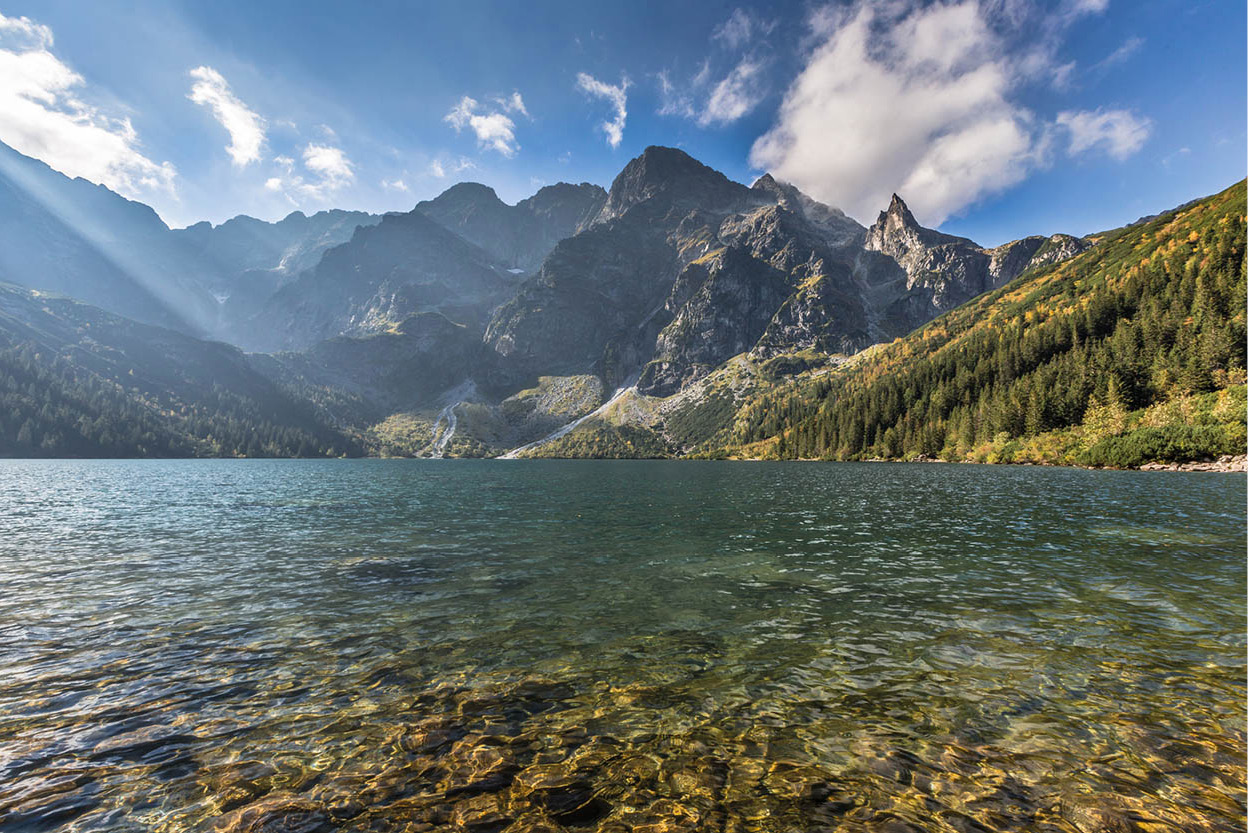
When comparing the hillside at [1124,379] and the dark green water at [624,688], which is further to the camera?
the hillside at [1124,379]

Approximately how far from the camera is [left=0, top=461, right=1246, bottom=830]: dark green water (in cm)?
966

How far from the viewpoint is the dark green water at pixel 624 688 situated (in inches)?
380

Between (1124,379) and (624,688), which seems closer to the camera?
(624,688)

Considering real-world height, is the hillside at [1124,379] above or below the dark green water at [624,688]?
above

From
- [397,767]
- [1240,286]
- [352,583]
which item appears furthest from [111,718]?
[1240,286]

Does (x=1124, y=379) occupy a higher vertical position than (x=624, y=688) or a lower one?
higher

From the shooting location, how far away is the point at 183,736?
1195 cm

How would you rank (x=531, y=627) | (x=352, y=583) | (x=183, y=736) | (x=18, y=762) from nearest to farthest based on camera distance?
(x=18, y=762), (x=183, y=736), (x=531, y=627), (x=352, y=583)

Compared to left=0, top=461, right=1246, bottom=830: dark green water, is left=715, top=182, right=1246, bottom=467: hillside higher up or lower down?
higher up

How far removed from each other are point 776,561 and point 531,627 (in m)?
17.6

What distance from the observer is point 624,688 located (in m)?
14.7

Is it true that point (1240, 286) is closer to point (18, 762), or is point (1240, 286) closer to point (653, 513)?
point (653, 513)

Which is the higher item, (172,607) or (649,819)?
(649,819)

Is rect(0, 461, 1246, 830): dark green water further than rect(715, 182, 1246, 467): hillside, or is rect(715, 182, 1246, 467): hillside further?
rect(715, 182, 1246, 467): hillside
